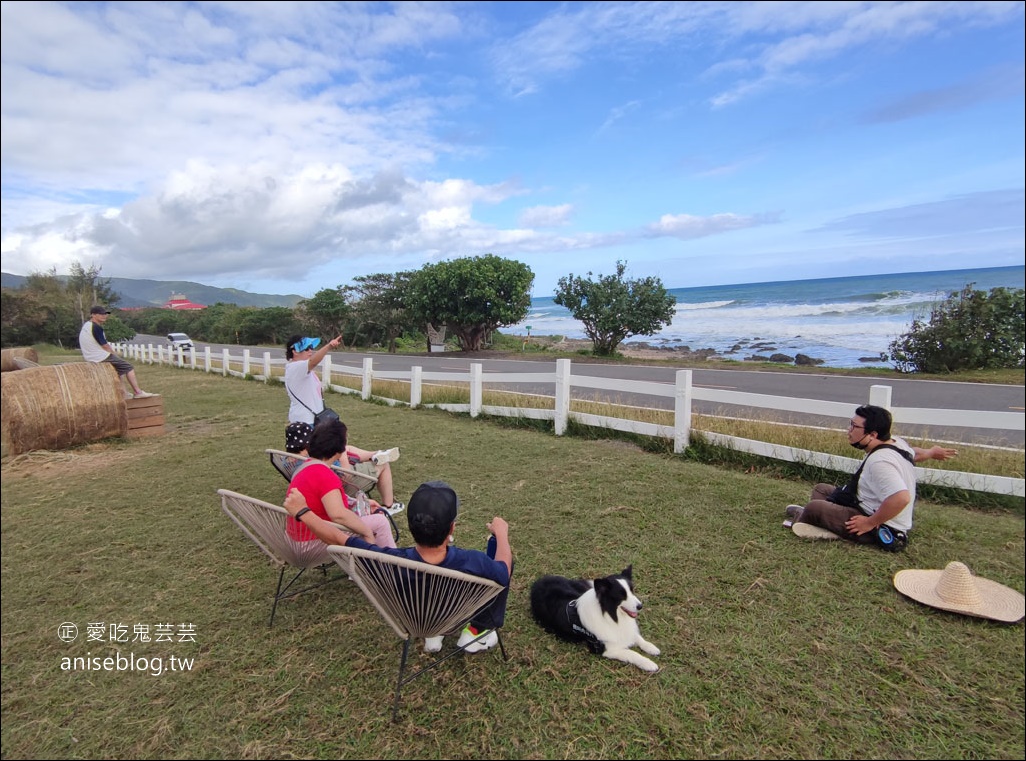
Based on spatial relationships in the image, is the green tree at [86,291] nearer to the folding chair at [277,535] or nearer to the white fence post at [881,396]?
the folding chair at [277,535]

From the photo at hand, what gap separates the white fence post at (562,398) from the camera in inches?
253

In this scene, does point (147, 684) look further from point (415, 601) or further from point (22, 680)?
point (415, 601)

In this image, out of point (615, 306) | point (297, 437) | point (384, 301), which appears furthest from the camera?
point (384, 301)

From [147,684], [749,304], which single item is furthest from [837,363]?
[749,304]

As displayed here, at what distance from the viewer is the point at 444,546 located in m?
2.17

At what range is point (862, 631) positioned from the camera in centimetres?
243

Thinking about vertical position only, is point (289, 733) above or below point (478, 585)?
below

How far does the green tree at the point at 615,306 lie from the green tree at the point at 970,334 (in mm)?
9585

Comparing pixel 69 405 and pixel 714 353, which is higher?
pixel 69 405

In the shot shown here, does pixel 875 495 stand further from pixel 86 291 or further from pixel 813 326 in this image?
pixel 813 326

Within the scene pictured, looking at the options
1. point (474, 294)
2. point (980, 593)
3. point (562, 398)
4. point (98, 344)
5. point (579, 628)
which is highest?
point (474, 294)

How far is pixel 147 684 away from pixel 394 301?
2845 centimetres

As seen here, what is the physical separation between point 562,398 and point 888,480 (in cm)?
388

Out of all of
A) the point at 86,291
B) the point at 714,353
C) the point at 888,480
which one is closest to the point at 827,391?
the point at 888,480
